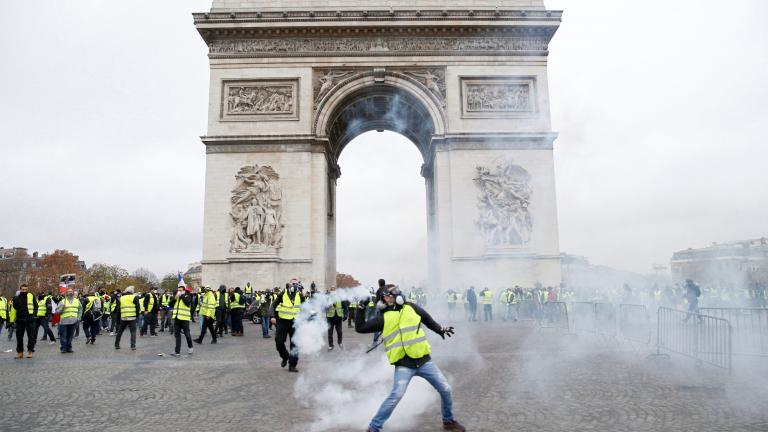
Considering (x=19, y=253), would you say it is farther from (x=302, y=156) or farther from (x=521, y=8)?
(x=521, y=8)

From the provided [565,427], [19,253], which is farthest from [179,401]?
[19,253]

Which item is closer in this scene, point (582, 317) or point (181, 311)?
point (181, 311)

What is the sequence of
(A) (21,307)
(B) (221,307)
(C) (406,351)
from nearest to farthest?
(C) (406,351), (A) (21,307), (B) (221,307)

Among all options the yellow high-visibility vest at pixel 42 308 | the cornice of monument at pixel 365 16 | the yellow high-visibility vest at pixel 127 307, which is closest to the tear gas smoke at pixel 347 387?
the yellow high-visibility vest at pixel 127 307

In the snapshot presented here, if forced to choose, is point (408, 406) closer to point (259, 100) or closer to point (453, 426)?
point (453, 426)

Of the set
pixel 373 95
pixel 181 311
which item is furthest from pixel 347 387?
pixel 373 95
